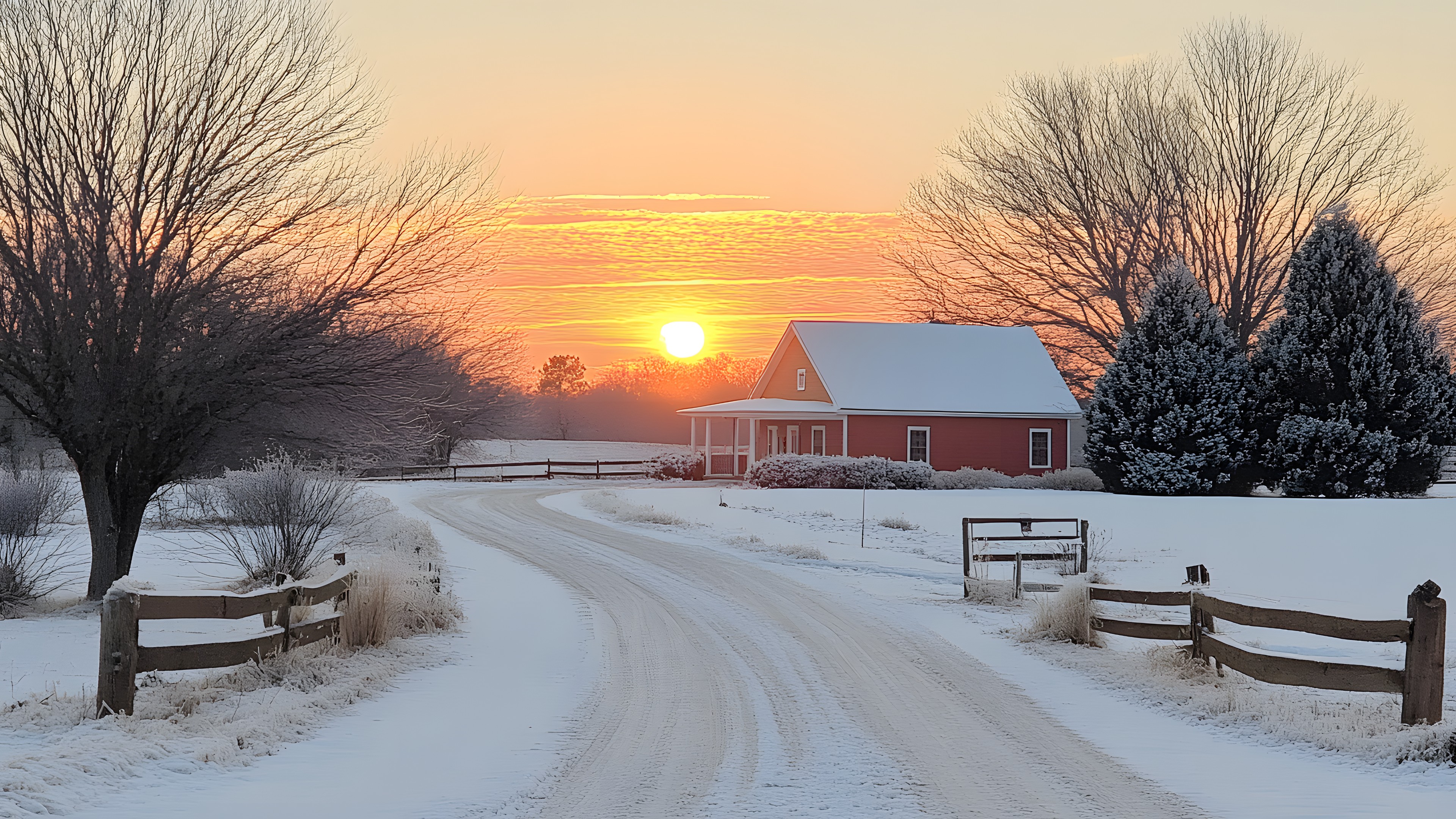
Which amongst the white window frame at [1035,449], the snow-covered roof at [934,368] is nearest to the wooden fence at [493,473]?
the snow-covered roof at [934,368]

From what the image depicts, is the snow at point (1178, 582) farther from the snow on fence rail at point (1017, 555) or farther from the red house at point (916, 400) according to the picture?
the red house at point (916, 400)

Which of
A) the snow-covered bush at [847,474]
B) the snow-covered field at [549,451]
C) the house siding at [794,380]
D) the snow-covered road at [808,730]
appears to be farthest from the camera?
the snow-covered field at [549,451]

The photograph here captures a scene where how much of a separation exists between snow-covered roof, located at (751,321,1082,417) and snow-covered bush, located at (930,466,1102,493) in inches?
137

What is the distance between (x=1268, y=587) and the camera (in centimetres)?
1938

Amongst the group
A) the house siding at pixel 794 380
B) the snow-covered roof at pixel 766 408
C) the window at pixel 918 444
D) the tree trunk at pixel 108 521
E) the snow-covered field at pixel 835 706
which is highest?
the house siding at pixel 794 380

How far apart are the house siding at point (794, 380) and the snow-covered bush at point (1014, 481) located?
6169 millimetres

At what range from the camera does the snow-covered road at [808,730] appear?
676 cm

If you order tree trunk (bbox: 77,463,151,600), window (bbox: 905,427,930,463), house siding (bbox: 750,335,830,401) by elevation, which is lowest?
tree trunk (bbox: 77,463,151,600)

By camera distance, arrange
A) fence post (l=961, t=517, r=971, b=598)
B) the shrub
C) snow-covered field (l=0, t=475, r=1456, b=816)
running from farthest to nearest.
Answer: the shrub → fence post (l=961, t=517, r=971, b=598) → snow-covered field (l=0, t=475, r=1456, b=816)

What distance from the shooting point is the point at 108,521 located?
15.2 meters

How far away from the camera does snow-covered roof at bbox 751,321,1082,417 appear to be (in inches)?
1724

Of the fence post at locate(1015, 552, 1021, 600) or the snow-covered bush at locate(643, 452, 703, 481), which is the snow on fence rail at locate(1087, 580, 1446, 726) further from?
the snow-covered bush at locate(643, 452, 703, 481)

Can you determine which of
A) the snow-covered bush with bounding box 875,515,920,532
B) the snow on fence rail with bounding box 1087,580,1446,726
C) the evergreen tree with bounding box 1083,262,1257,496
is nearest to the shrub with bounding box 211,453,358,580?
the snow on fence rail with bounding box 1087,580,1446,726

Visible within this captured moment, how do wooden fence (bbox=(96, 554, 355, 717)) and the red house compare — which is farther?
the red house
